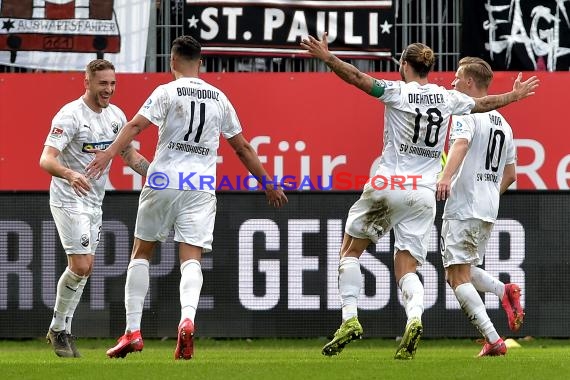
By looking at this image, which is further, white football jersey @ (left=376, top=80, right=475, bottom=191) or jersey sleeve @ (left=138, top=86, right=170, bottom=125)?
white football jersey @ (left=376, top=80, right=475, bottom=191)

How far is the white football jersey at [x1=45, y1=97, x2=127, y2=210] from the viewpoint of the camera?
9.91m

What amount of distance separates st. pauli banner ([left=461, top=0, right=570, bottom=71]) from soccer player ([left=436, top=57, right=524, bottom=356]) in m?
5.48

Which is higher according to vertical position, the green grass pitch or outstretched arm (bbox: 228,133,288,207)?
outstretched arm (bbox: 228,133,288,207)

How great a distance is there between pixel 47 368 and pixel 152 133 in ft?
24.3

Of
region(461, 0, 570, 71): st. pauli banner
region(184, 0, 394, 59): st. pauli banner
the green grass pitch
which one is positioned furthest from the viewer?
region(184, 0, 394, 59): st. pauli banner

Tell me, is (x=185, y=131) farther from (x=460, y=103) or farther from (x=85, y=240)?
(x=460, y=103)

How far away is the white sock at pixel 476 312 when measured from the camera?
9.67 meters

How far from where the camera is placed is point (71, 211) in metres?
10.1

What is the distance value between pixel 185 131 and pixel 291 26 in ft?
22.8

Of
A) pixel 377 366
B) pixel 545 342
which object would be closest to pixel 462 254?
pixel 377 366

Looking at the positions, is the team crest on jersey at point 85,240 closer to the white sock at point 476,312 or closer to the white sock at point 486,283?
the white sock at point 476,312

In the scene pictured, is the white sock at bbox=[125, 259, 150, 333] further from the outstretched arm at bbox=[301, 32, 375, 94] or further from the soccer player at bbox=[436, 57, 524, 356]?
the soccer player at bbox=[436, 57, 524, 356]

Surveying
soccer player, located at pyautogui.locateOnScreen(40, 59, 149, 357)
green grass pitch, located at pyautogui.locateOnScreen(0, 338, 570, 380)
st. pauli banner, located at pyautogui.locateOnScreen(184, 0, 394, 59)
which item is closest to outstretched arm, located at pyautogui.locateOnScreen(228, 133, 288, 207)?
green grass pitch, located at pyautogui.locateOnScreen(0, 338, 570, 380)

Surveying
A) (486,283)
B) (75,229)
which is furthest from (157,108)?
Answer: (486,283)
